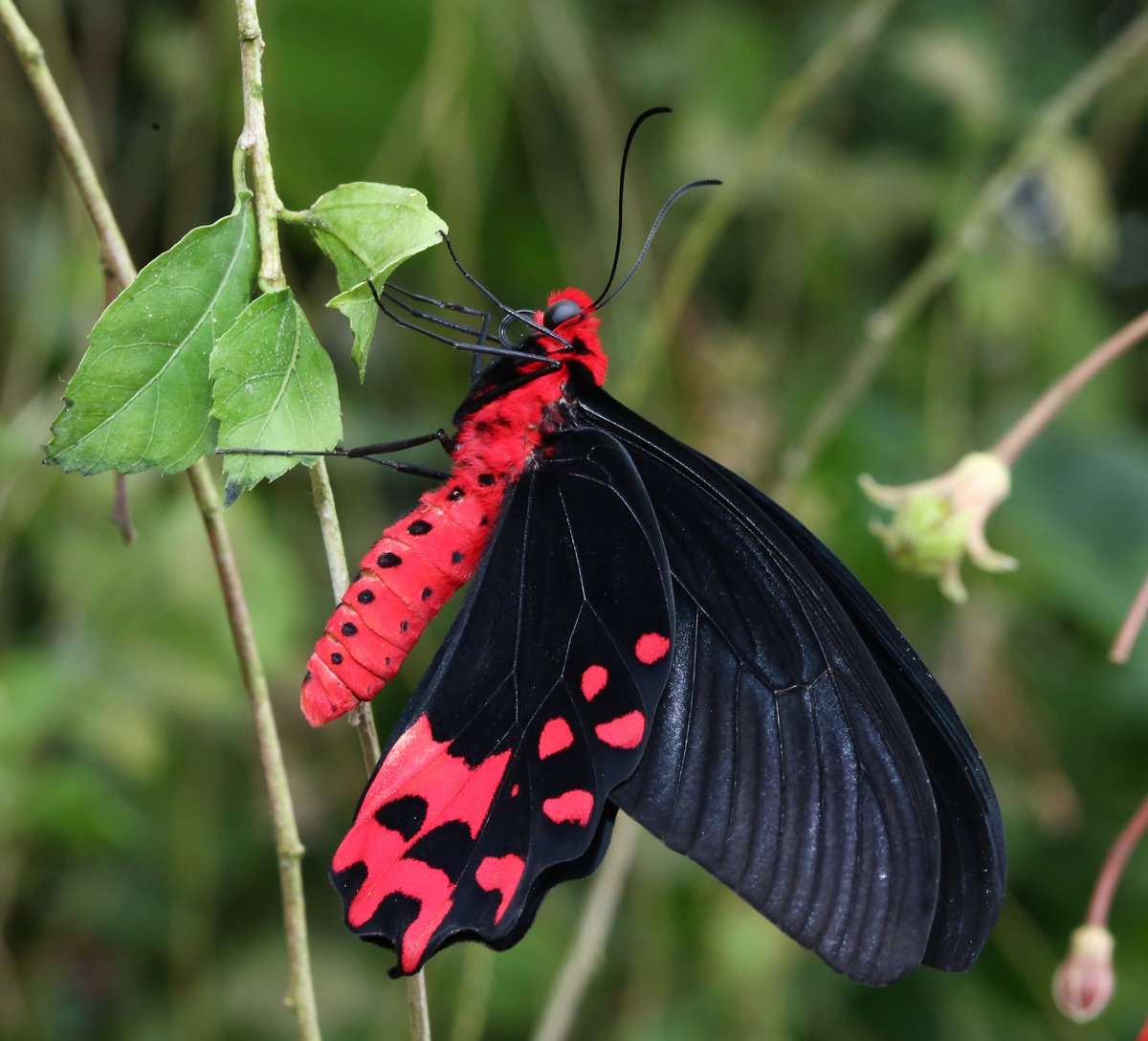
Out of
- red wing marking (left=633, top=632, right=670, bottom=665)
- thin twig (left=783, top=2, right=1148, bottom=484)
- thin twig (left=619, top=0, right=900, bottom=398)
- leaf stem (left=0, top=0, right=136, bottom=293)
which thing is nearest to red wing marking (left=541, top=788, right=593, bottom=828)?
red wing marking (left=633, top=632, right=670, bottom=665)

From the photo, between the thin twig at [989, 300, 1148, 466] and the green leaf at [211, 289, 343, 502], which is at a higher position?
the thin twig at [989, 300, 1148, 466]

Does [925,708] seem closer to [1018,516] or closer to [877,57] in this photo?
[1018,516]

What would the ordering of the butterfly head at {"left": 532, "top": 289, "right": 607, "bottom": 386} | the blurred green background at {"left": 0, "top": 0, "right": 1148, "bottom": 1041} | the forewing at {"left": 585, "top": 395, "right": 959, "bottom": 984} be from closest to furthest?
the forewing at {"left": 585, "top": 395, "right": 959, "bottom": 984} < the butterfly head at {"left": 532, "top": 289, "right": 607, "bottom": 386} < the blurred green background at {"left": 0, "top": 0, "right": 1148, "bottom": 1041}

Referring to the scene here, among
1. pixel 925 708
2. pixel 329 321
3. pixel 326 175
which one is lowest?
pixel 329 321

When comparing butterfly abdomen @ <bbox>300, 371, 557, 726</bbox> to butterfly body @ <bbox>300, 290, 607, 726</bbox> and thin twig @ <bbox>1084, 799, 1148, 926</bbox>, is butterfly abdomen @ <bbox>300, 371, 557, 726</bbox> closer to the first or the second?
butterfly body @ <bbox>300, 290, 607, 726</bbox>

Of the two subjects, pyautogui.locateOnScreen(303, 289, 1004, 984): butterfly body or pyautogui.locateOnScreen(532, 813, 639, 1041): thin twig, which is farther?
pyautogui.locateOnScreen(532, 813, 639, 1041): thin twig

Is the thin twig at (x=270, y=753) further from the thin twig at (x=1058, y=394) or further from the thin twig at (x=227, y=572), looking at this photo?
the thin twig at (x=1058, y=394)

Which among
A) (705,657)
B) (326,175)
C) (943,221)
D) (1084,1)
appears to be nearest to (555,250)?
(326,175)

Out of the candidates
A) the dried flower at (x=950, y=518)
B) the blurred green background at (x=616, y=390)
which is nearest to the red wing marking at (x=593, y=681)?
the dried flower at (x=950, y=518)
